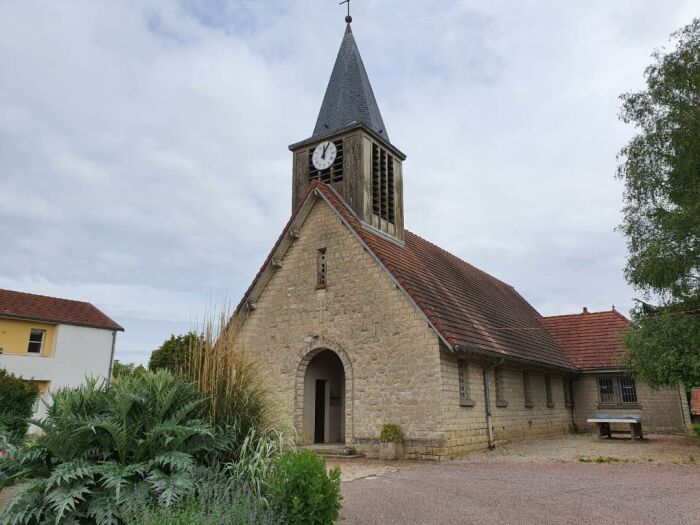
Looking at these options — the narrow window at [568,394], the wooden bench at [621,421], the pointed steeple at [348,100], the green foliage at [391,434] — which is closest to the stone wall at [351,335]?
the green foliage at [391,434]

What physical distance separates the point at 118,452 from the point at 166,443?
23.1 inches

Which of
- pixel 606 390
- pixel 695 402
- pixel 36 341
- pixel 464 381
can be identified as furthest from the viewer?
pixel 36 341

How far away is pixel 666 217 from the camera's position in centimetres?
1426

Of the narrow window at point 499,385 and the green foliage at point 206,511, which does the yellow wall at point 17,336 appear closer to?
the narrow window at point 499,385

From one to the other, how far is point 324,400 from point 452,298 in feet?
17.4

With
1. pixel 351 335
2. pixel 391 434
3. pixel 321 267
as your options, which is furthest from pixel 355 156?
pixel 391 434

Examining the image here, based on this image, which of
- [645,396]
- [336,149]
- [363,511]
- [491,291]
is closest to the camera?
[363,511]

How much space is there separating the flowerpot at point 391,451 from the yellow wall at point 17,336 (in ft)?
60.6

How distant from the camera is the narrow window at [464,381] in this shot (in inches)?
560

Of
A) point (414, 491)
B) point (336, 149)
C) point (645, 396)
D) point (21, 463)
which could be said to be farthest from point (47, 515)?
point (645, 396)

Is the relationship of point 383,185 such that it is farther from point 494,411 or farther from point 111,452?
point 111,452

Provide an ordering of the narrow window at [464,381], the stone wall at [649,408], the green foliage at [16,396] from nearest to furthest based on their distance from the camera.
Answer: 1. the green foliage at [16,396]
2. the narrow window at [464,381]
3. the stone wall at [649,408]

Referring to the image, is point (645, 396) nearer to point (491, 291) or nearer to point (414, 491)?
point (491, 291)

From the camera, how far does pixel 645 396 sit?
68.6 feet
